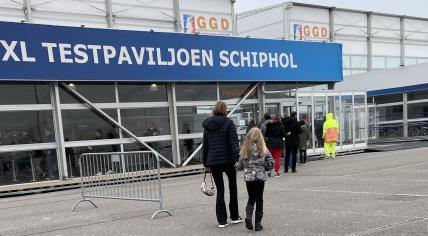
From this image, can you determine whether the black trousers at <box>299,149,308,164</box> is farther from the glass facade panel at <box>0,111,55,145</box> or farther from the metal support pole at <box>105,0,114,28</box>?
the metal support pole at <box>105,0,114,28</box>

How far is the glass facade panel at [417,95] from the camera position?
25817 millimetres

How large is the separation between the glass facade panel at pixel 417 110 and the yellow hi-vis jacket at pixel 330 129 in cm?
1238

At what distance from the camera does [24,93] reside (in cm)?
1224

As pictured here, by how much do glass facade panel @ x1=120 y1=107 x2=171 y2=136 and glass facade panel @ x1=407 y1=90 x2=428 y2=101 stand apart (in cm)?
1827

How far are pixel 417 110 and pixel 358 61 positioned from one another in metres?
11.5

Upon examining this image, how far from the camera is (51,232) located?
6.47 metres

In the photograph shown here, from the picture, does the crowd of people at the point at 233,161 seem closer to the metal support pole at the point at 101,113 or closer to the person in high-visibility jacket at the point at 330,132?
the metal support pole at the point at 101,113

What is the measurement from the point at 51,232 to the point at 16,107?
679 cm

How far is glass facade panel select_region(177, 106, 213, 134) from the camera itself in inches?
588

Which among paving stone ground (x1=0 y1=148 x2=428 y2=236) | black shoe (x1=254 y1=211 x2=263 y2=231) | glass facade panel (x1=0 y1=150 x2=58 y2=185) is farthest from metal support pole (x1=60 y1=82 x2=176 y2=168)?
black shoe (x1=254 y1=211 x2=263 y2=231)

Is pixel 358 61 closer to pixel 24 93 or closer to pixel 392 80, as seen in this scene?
pixel 392 80

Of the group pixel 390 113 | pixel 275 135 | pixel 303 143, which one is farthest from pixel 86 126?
pixel 390 113

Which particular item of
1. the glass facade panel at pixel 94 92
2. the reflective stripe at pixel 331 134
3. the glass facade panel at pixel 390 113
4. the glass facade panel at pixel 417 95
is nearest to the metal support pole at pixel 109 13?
the glass facade panel at pixel 94 92

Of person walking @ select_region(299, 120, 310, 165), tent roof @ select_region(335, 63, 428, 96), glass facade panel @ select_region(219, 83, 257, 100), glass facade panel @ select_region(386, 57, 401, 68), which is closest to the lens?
person walking @ select_region(299, 120, 310, 165)
